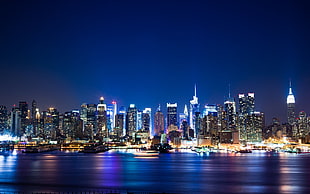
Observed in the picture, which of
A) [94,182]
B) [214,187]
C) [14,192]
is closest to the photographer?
[14,192]

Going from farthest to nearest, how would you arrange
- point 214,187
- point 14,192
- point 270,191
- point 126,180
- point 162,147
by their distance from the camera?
point 162,147 → point 126,180 → point 214,187 → point 270,191 → point 14,192

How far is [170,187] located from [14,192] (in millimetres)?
17092

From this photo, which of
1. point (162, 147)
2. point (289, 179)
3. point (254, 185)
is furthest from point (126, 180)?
point (162, 147)

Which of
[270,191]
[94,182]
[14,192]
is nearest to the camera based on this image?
[14,192]

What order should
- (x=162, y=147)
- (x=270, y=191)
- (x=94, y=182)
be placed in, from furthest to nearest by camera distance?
(x=162, y=147)
(x=94, y=182)
(x=270, y=191)

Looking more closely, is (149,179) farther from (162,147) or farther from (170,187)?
(162,147)

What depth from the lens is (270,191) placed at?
143ft

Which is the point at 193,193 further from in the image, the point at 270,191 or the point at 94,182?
the point at 94,182

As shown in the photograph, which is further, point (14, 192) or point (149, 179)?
point (149, 179)

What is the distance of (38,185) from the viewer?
154ft

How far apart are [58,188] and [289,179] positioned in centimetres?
3090

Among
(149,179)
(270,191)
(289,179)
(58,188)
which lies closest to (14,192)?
(58,188)

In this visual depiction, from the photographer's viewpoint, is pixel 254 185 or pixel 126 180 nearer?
pixel 254 185

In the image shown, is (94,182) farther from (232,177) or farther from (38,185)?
(232,177)
